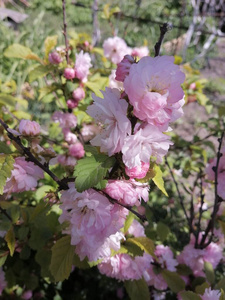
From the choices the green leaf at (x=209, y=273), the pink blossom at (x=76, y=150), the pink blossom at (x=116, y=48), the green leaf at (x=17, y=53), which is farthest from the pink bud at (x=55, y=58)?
the green leaf at (x=209, y=273)

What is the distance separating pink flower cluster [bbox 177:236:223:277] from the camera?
44.2 inches

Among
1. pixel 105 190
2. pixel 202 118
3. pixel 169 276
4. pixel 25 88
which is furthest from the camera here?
pixel 202 118

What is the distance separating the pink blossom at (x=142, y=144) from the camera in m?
0.53

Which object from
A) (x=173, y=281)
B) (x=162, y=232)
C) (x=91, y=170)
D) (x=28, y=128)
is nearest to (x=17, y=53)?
(x=28, y=128)

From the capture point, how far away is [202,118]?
3.63 m

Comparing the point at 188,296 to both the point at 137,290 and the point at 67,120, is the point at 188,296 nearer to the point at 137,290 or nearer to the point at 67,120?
the point at 137,290

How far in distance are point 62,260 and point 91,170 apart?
0.30 metres

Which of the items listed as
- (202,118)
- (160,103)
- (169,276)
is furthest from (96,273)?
(202,118)

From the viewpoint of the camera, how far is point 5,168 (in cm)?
61

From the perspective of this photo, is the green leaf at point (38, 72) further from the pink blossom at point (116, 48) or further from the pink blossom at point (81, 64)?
the pink blossom at point (116, 48)

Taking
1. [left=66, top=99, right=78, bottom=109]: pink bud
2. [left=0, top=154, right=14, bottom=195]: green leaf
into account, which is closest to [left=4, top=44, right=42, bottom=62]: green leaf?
[left=66, top=99, right=78, bottom=109]: pink bud

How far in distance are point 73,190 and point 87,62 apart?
0.65 m

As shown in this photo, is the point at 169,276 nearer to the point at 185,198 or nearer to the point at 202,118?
the point at 185,198

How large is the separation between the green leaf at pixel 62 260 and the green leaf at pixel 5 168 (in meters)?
0.24
